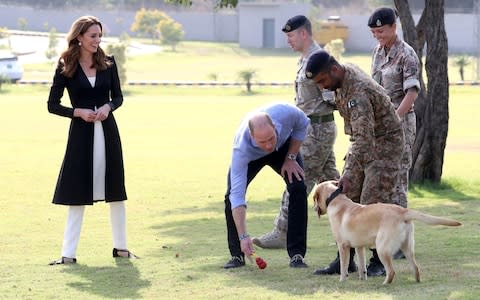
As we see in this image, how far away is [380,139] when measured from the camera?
8945mm

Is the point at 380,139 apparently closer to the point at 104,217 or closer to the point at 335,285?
the point at 335,285

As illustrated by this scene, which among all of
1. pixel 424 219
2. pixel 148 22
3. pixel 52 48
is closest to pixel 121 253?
pixel 424 219

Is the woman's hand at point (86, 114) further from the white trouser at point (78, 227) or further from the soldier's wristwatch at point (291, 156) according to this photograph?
the soldier's wristwatch at point (291, 156)

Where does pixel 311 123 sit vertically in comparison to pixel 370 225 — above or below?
above

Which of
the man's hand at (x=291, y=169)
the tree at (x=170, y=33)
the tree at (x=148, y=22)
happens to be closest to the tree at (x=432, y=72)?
the man's hand at (x=291, y=169)

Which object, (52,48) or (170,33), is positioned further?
(170,33)

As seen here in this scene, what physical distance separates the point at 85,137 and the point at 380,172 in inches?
113

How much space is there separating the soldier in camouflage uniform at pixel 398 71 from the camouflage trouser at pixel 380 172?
112 cm

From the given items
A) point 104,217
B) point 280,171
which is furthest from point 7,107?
point 280,171

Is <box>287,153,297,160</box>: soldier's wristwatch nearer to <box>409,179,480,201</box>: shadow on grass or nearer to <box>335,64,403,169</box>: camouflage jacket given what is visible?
<box>335,64,403,169</box>: camouflage jacket

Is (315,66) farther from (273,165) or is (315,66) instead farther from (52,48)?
(52,48)

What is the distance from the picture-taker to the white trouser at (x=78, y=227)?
10.4m

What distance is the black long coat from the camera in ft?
34.2

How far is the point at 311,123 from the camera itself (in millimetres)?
11156
